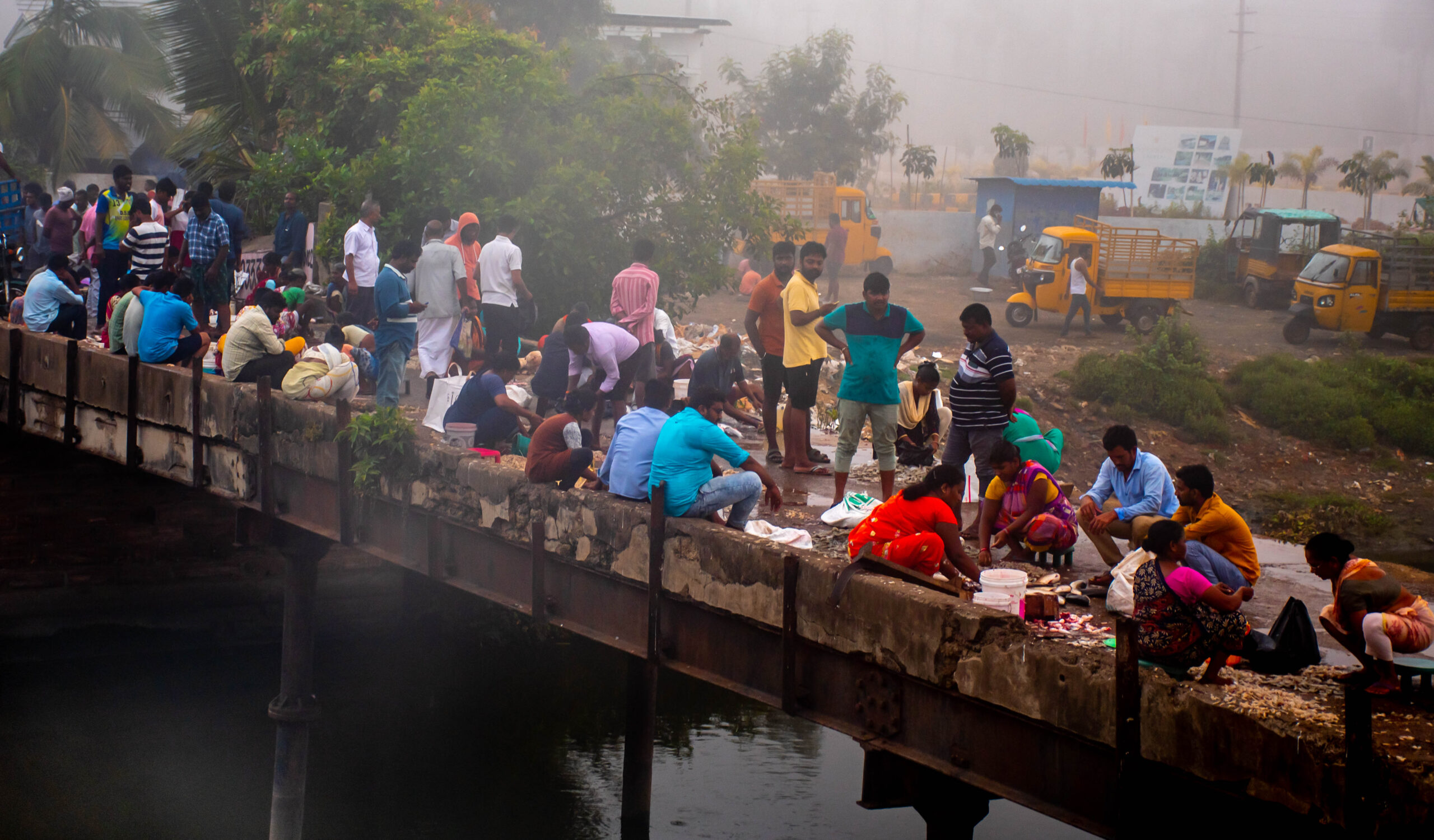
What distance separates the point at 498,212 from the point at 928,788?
10.1 m

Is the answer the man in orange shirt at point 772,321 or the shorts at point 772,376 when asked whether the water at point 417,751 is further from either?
the man in orange shirt at point 772,321

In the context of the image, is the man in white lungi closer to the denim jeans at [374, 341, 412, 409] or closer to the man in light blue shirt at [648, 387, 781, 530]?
the denim jeans at [374, 341, 412, 409]

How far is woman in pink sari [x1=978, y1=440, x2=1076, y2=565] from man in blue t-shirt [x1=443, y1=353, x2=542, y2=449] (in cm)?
351

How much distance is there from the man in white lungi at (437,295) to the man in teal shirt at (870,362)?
367 cm

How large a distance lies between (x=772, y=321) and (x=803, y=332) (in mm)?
808

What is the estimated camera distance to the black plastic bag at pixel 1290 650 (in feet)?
17.0


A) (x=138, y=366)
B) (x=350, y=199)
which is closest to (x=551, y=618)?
(x=138, y=366)

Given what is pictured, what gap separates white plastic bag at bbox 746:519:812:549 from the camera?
7.50 meters

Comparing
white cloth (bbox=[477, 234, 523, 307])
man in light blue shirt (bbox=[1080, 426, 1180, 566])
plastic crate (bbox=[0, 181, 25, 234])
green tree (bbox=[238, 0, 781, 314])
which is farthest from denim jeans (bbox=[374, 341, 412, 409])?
plastic crate (bbox=[0, 181, 25, 234])

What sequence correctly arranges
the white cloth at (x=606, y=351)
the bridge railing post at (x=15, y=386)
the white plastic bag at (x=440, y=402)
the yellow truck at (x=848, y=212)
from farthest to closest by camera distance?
the yellow truck at (x=848, y=212), the bridge railing post at (x=15, y=386), the white cloth at (x=606, y=351), the white plastic bag at (x=440, y=402)

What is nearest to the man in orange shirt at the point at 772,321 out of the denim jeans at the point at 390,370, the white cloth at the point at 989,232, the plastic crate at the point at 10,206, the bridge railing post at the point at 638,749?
the bridge railing post at the point at 638,749

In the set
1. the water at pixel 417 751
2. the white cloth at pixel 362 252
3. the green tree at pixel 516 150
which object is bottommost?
the water at pixel 417 751

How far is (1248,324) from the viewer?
2428 cm

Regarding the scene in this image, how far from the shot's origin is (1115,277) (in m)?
22.4
